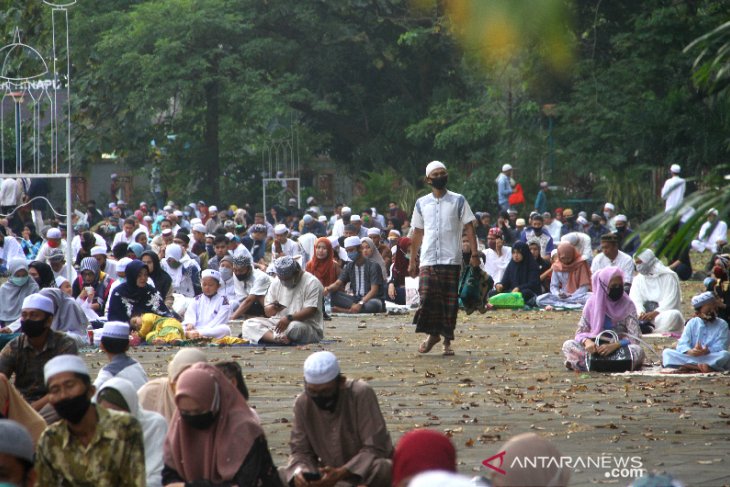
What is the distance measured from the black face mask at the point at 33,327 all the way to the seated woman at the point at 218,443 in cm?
279

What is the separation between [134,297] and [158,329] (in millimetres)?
492

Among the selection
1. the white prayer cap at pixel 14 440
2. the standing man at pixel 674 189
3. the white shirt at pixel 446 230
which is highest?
the standing man at pixel 674 189

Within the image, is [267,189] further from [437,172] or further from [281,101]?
[437,172]

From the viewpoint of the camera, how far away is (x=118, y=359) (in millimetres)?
8406

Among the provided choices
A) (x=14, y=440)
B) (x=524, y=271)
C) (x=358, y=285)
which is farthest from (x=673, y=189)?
(x=524, y=271)

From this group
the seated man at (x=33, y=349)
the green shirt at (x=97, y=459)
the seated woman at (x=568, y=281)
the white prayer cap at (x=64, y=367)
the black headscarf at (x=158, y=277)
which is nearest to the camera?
the green shirt at (x=97, y=459)

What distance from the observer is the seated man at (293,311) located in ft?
53.7

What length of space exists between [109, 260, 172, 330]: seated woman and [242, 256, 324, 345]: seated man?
4.02ft

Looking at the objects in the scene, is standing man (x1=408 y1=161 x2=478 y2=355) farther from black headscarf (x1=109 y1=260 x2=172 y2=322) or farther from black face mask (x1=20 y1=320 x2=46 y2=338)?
black face mask (x1=20 y1=320 x2=46 y2=338)

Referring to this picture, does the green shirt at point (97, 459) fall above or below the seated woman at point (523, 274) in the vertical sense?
above

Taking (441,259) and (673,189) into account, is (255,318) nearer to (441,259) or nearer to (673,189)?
(441,259)

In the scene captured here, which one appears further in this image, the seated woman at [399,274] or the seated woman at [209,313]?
the seated woman at [399,274]

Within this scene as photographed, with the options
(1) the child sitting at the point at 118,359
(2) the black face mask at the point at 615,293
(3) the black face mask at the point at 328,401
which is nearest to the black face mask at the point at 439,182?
(2) the black face mask at the point at 615,293

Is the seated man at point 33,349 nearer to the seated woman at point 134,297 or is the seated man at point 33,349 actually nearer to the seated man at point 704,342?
the seated man at point 704,342
